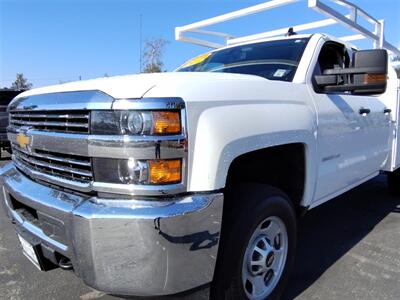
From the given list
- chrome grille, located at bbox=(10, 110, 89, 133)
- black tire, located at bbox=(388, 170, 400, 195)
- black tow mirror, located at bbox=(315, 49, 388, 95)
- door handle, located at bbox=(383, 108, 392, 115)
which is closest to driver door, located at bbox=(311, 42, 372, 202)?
black tow mirror, located at bbox=(315, 49, 388, 95)

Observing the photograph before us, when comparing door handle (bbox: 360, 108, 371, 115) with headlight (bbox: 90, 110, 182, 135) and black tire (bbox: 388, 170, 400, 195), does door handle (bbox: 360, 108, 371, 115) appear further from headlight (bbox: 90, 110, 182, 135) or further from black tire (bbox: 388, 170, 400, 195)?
headlight (bbox: 90, 110, 182, 135)

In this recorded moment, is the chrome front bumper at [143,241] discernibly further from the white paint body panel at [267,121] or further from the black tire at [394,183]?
the black tire at [394,183]

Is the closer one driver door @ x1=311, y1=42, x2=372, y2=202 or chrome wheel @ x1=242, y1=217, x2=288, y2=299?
chrome wheel @ x1=242, y1=217, x2=288, y2=299

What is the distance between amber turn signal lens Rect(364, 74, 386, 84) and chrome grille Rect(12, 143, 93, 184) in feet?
7.22

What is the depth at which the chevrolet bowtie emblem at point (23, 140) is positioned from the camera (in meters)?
2.77

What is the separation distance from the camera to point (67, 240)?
2.21 meters

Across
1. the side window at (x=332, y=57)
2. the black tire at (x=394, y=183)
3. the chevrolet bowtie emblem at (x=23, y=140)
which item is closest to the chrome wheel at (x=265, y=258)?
the side window at (x=332, y=57)

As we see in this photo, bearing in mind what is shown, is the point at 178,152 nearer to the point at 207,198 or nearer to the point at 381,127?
the point at 207,198

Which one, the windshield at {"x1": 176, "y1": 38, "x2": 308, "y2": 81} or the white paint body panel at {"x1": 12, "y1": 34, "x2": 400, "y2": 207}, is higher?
the windshield at {"x1": 176, "y1": 38, "x2": 308, "y2": 81}

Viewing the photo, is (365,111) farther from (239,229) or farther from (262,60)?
(239,229)

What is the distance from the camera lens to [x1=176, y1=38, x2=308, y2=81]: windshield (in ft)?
11.2

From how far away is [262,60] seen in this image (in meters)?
3.65

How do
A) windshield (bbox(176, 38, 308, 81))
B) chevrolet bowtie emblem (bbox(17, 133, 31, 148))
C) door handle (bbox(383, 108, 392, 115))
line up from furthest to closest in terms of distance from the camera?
door handle (bbox(383, 108, 392, 115)) < windshield (bbox(176, 38, 308, 81)) < chevrolet bowtie emblem (bbox(17, 133, 31, 148))

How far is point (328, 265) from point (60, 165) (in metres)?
2.48
